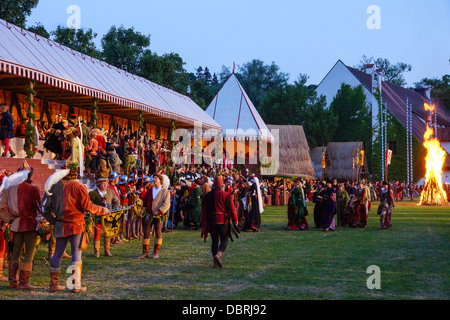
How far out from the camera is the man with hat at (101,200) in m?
12.0

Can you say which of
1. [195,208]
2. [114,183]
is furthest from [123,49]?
[114,183]

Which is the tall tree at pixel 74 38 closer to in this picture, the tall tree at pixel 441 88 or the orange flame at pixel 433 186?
the orange flame at pixel 433 186

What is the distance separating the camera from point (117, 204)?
1246 centimetres

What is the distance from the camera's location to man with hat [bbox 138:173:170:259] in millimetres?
12211

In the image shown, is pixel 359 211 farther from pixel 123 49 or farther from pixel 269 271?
pixel 123 49

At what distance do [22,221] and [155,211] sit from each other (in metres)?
3.87

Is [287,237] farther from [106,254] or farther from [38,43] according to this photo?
[38,43]

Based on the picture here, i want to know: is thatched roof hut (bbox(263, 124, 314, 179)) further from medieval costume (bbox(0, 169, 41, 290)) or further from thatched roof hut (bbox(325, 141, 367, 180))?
medieval costume (bbox(0, 169, 41, 290))

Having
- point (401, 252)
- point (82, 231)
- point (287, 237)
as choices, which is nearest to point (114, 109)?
point (287, 237)

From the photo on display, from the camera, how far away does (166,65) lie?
42.8 metres

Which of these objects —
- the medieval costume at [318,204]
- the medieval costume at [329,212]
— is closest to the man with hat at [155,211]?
the medieval costume at [329,212]

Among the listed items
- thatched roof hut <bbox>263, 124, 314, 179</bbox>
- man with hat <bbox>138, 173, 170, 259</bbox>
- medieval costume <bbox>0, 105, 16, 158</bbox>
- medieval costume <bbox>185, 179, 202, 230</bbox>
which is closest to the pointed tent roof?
thatched roof hut <bbox>263, 124, 314, 179</bbox>
